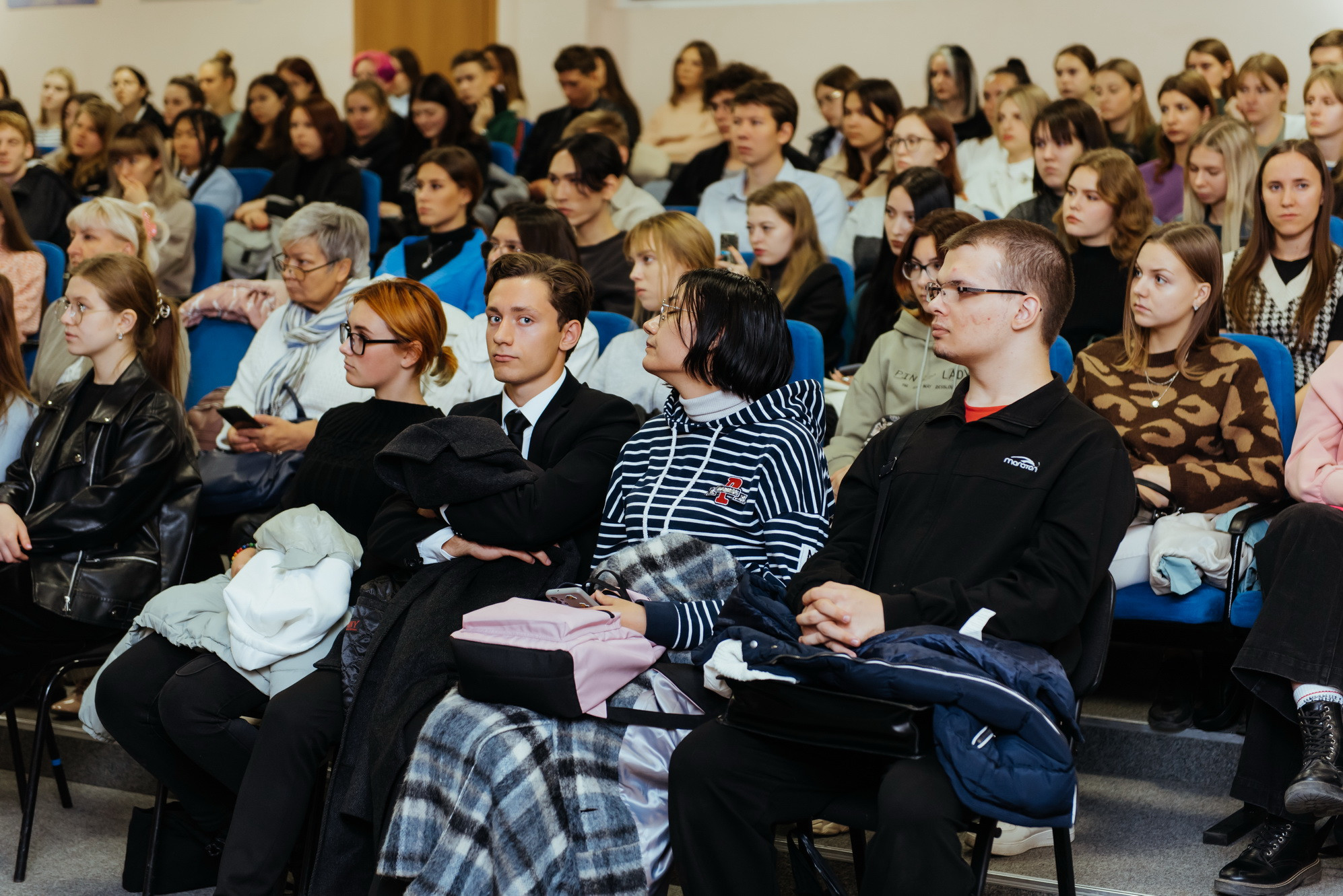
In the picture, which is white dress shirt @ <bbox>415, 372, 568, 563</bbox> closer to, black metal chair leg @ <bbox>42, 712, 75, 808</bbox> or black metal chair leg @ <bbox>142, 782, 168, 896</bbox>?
black metal chair leg @ <bbox>142, 782, 168, 896</bbox>

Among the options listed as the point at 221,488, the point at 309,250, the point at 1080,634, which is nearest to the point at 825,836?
the point at 1080,634

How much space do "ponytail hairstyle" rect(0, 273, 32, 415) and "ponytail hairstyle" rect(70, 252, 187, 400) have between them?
21cm

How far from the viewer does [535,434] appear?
8.63ft

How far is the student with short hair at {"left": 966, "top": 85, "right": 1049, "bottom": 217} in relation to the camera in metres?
5.09

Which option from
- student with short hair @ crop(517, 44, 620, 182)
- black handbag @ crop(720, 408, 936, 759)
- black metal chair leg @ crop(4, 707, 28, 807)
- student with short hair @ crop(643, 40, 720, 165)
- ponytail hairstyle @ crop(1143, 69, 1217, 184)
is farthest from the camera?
student with short hair @ crop(643, 40, 720, 165)

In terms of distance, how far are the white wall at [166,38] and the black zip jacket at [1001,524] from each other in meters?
7.34

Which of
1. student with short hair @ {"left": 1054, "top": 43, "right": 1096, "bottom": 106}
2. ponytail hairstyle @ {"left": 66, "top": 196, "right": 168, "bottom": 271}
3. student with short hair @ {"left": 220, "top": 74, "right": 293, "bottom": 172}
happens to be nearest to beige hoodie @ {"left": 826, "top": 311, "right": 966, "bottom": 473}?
ponytail hairstyle @ {"left": 66, "top": 196, "right": 168, "bottom": 271}

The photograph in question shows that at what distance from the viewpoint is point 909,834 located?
1780 mm

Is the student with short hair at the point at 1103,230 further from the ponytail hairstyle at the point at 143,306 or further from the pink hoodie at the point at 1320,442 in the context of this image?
the ponytail hairstyle at the point at 143,306

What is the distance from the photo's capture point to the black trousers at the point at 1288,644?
223 centimetres

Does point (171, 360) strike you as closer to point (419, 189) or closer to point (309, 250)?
point (309, 250)

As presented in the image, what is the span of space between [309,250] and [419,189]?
81cm

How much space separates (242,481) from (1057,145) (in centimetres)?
283

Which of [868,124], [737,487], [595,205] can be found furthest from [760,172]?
[737,487]
